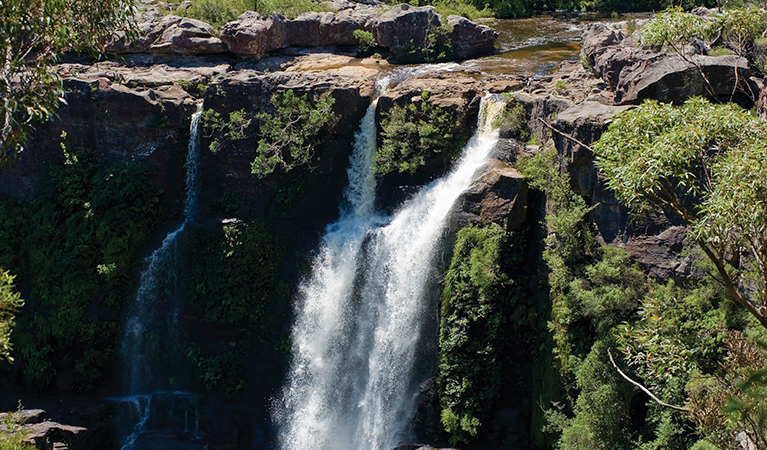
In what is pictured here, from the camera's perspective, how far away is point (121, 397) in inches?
883

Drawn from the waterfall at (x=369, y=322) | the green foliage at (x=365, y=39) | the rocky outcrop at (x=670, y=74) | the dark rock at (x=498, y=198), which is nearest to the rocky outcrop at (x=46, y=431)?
the waterfall at (x=369, y=322)

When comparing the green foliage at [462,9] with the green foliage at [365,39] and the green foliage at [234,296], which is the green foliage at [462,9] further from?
the green foliage at [234,296]

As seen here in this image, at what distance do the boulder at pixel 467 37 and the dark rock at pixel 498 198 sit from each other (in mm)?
9284

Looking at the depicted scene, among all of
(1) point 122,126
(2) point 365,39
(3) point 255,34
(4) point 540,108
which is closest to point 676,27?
(4) point 540,108

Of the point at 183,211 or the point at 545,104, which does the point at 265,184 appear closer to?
the point at 183,211

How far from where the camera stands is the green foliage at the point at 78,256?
22.5 meters

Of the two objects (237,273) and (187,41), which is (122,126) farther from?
(237,273)

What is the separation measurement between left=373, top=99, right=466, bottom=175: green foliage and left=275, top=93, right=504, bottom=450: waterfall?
0.66m

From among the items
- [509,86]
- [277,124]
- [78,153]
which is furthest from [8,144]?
[509,86]

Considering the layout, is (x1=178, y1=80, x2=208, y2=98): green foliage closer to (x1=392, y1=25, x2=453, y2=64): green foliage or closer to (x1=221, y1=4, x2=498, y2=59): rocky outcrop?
(x1=221, y1=4, x2=498, y2=59): rocky outcrop

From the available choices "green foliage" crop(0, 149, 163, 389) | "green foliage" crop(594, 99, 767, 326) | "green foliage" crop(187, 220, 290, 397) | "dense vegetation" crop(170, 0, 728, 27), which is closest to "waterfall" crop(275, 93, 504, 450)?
"green foliage" crop(187, 220, 290, 397)

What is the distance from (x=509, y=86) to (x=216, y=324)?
1213 cm

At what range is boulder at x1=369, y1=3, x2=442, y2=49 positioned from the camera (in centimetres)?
2603

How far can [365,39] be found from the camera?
27.0 metres
